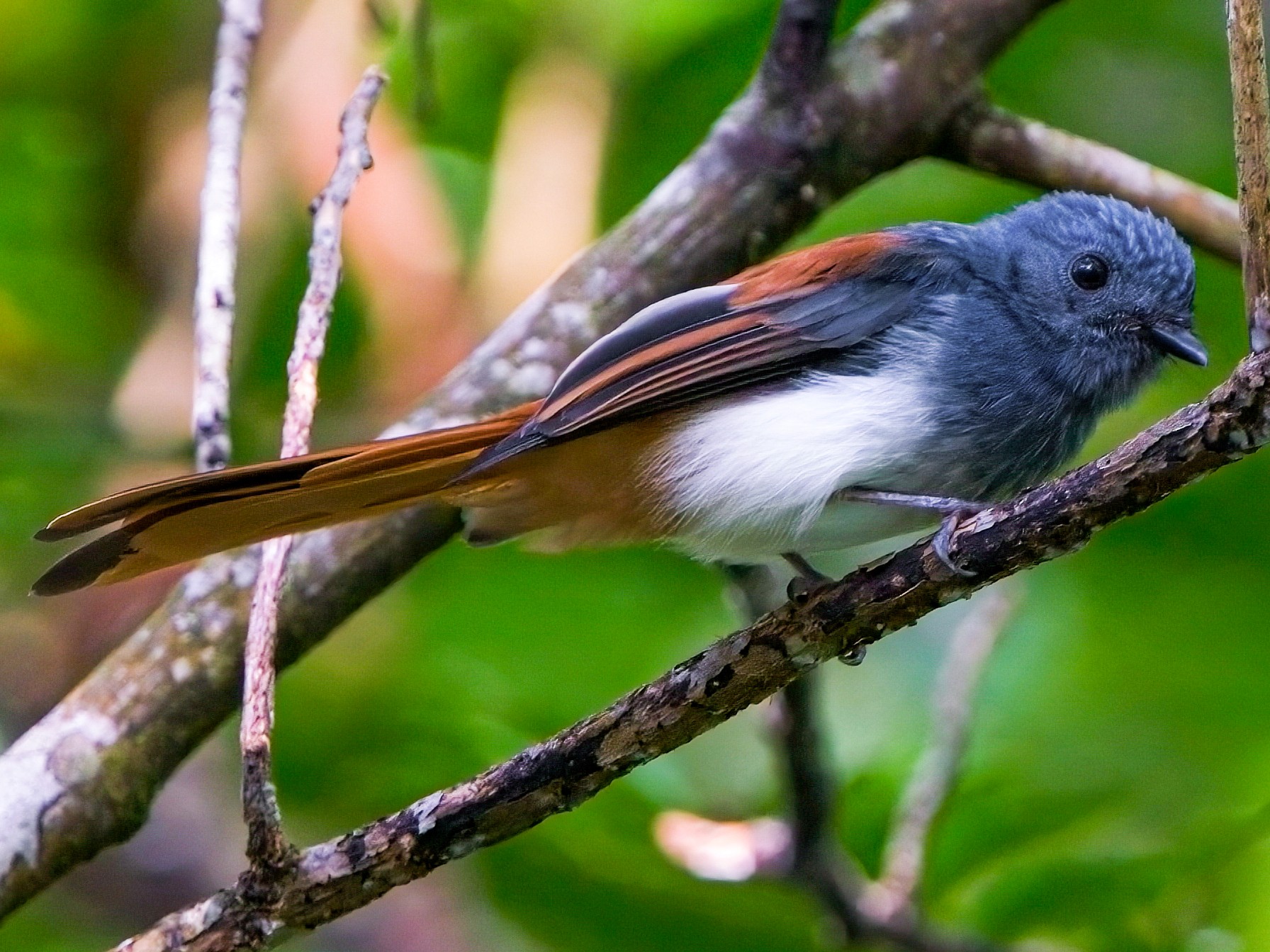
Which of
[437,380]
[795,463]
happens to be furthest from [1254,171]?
[437,380]

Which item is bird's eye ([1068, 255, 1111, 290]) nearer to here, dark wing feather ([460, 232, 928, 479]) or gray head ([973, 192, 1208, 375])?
gray head ([973, 192, 1208, 375])

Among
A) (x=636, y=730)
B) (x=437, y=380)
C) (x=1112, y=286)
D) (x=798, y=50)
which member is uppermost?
(x=437, y=380)

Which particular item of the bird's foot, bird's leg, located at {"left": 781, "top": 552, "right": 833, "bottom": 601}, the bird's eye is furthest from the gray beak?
the bird's foot

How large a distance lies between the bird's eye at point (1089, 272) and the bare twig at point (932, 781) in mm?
854

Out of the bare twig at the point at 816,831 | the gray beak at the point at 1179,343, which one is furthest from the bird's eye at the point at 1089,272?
the bare twig at the point at 816,831

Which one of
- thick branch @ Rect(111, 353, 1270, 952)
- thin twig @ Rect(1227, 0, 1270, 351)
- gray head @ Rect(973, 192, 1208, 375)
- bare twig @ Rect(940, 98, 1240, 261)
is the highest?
bare twig @ Rect(940, 98, 1240, 261)

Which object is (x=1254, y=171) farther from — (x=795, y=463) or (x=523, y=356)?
(x=523, y=356)

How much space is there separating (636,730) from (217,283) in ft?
3.52

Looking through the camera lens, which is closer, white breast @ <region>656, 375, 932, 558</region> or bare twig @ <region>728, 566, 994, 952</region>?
white breast @ <region>656, 375, 932, 558</region>

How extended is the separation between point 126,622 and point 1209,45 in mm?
3597

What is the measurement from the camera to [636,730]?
2.08 metres

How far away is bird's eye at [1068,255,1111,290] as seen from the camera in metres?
2.88

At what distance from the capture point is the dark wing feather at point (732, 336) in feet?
A: 8.55

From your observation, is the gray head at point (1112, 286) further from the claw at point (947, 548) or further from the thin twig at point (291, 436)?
the thin twig at point (291, 436)
